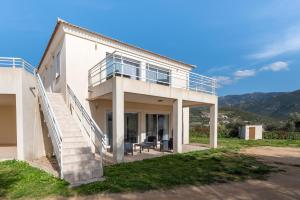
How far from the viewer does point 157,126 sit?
17453 mm

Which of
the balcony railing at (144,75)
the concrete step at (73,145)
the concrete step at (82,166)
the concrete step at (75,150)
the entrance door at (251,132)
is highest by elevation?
the balcony railing at (144,75)

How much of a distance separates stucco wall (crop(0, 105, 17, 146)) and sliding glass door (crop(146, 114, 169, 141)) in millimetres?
10402

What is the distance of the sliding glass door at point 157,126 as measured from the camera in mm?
16823

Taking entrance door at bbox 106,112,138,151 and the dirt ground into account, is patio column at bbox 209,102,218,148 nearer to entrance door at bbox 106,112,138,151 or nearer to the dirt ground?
entrance door at bbox 106,112,138,151

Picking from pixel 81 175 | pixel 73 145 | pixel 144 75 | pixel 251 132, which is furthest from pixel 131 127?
pixel 251 132

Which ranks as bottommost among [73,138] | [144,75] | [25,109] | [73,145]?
[73,145]

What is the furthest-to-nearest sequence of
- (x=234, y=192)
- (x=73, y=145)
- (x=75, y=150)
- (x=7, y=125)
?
(x=7, y=125) → (x=73, y=145) → (x=75, y=150) → (x=234, y=192)

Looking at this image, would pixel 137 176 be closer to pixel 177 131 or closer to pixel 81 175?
pixel 81 175

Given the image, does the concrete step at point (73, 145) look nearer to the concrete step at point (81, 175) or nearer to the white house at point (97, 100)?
the white house at point (97, 100)

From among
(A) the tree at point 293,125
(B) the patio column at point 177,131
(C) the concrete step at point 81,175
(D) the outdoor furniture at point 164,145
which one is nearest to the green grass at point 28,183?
(C) the concrete step at point 81,175

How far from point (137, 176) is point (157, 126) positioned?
9.51 meters

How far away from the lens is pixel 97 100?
1327cm

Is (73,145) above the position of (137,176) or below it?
above

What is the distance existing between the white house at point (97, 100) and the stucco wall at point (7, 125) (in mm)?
4296
